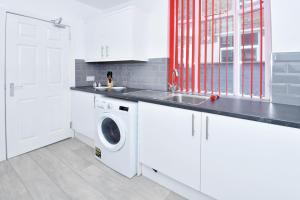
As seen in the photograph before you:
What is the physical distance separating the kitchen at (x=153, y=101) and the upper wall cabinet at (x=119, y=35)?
0.02 metres

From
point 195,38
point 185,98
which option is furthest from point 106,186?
point 195,38

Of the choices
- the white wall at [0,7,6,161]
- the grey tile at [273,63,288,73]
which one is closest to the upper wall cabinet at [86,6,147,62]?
the white wall at [0,7,6,161]

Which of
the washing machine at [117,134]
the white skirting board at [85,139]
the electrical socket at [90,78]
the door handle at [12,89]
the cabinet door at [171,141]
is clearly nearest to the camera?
the cabinet door at [171,141]

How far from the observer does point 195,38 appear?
2.17 m

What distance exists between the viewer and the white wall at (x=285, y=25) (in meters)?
1.45

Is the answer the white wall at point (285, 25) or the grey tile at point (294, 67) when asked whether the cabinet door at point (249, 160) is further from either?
the white wall at point (285, 25)

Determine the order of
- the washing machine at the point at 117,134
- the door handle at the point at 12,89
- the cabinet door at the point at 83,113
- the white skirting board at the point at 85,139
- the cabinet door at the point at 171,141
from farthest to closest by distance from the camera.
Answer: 1. the white skirting board at the point at 85,139
2. the cabinet door at the point at 83,113
3. the door handle at the point at 12,89
4. the washing machine at the point at 117,134
5. the cabinet door at the point at 171,141

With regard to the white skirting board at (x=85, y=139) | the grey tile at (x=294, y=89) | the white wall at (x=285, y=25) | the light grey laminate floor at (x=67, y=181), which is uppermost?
the white wall at (x=285, y=25)

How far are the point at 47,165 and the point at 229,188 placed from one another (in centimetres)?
200

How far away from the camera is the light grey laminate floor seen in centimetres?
158

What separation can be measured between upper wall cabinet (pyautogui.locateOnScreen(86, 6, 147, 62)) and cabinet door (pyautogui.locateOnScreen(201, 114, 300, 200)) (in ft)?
5.07

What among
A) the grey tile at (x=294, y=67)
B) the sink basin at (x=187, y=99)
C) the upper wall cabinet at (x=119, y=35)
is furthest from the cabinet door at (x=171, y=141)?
the upper wall cabinet at (x=119, y=35)

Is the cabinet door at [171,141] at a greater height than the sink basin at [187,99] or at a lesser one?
lesser

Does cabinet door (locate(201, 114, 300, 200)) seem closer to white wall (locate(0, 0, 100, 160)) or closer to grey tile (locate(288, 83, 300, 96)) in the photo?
grey tile (locate(288, 83, 300, 96))
